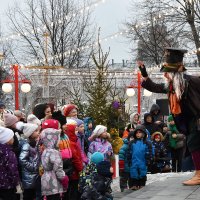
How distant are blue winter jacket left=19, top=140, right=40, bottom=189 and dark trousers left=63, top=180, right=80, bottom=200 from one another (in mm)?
736

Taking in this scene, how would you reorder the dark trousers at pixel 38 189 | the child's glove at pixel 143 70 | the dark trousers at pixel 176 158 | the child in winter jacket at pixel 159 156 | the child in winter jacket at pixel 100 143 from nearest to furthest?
1. the child's glove at pixel 143 70
2. the dark trousers at pixel 38 189
3. the child in winter jacket at pixel 100 143
4. the child in winter jacket at pixel 159 156
5. the dark trousers at pixel 176 158

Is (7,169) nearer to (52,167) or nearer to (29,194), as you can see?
(52,167)

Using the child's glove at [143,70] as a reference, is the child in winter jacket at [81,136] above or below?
below

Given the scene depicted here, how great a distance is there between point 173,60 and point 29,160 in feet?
8.45

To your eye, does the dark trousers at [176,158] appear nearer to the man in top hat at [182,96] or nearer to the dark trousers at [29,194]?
the dark trousers at [29,194]

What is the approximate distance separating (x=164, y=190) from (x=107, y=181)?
84 centimetres

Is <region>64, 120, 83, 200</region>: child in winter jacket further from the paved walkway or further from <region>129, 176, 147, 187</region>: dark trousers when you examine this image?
<region>129, 176, 147, 187</region>: dark trousers

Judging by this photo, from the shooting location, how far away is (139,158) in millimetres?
9180

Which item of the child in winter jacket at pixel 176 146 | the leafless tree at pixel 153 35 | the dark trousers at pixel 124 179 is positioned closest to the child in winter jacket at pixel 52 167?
the dark trousers at pixel 124 179

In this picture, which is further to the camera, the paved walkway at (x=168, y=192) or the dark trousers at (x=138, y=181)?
the dark trousers at (x=138, y=181)

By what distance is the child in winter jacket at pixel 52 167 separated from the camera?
6.94 meters

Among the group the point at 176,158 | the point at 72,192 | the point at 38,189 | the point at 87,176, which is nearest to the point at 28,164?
the point at 38,189

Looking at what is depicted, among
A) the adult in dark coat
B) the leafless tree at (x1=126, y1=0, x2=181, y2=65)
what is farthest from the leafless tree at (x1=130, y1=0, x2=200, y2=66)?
the adult in dark coat

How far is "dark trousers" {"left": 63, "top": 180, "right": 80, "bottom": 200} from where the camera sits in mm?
8060
